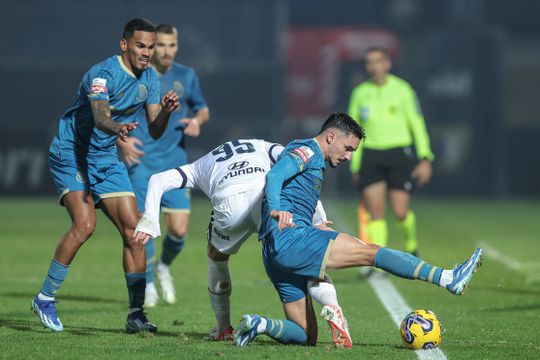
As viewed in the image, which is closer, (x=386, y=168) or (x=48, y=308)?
(x=48, y=308)

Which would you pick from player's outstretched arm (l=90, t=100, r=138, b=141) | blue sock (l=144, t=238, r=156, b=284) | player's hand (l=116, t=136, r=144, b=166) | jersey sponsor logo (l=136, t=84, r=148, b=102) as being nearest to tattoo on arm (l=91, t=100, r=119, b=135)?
player's outstretched arm (l=90, t=100, r=138, b=141)

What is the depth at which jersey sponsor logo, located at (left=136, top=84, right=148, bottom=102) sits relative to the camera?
8.98 metres

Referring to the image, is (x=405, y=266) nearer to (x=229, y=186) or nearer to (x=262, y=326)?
(x=262, y=326)

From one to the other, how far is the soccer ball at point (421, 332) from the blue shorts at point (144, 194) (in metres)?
3.83

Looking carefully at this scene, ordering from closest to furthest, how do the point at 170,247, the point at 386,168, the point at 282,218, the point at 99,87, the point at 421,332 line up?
the point at 282,218 → the point at 421,332 → the point at 99,87 → the point at 170,247 → the point at 386,168

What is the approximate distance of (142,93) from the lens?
9000mm

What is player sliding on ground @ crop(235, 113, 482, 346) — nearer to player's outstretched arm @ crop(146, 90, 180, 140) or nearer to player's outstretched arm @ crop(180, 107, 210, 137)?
player's outstretched arm @ crop(146, 90, 180, 140)

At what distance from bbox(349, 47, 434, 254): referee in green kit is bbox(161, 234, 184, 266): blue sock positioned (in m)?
2.73

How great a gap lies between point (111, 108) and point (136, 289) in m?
A: 1.29

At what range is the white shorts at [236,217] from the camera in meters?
8.18

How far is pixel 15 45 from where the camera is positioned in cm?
2783

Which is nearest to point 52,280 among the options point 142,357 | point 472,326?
point 142,357

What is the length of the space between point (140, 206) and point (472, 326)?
3387 mm

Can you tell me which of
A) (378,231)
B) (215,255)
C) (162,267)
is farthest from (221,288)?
(378,231)
